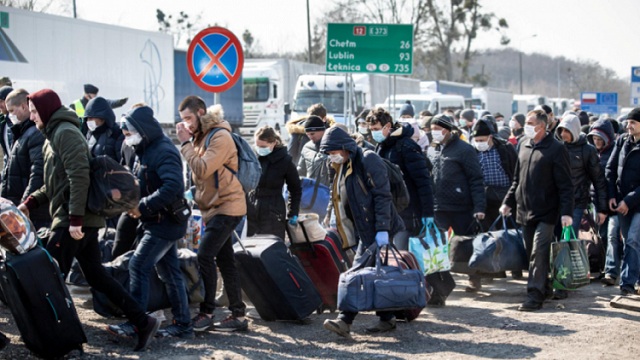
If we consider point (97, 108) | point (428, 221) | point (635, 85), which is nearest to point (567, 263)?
point (428, 221)

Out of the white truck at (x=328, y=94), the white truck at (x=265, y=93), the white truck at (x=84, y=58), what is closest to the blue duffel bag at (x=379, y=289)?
the white truck at (x=84, y=58)

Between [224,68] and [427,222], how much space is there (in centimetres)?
309

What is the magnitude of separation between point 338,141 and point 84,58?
1623cm

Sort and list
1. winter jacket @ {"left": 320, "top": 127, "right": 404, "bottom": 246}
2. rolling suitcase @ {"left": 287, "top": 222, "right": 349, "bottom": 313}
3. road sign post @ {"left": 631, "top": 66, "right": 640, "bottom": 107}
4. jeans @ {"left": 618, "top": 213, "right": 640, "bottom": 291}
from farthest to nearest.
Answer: road sign post @ {"left": 631, "top": 66, "right": 640, "bottom": 107}, jeans @ {"left": 618, "top": 213, "right": 640, "bottom": 291}, rolling suitcase @ {"left": 287, "top": 222, "right": 349, "bottom": 313}, winter jacket @ {"left": 320, "top": 127, "right": 404, "bottom": 246}

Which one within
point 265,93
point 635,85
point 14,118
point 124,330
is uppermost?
point 265,93

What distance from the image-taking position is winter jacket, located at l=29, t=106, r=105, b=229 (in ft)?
22.0

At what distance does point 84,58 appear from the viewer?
2261 centimetres

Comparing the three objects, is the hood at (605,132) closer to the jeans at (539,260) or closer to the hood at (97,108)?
the jeans at (539,260)

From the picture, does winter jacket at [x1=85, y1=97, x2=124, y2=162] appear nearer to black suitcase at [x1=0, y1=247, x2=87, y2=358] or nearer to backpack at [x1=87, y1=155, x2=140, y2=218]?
backpack at [x1=87, y1=155, x2=140, y2=218]

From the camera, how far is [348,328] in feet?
24.8

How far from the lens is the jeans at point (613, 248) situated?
10.5 metres

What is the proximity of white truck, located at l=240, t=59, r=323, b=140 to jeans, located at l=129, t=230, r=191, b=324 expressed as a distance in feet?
98.3

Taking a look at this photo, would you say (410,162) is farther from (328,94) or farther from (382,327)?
(328,94)

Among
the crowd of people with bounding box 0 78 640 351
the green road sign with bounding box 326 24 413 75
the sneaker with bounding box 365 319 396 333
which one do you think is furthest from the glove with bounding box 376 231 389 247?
the green road sign with bounding box 326 24 413 75
